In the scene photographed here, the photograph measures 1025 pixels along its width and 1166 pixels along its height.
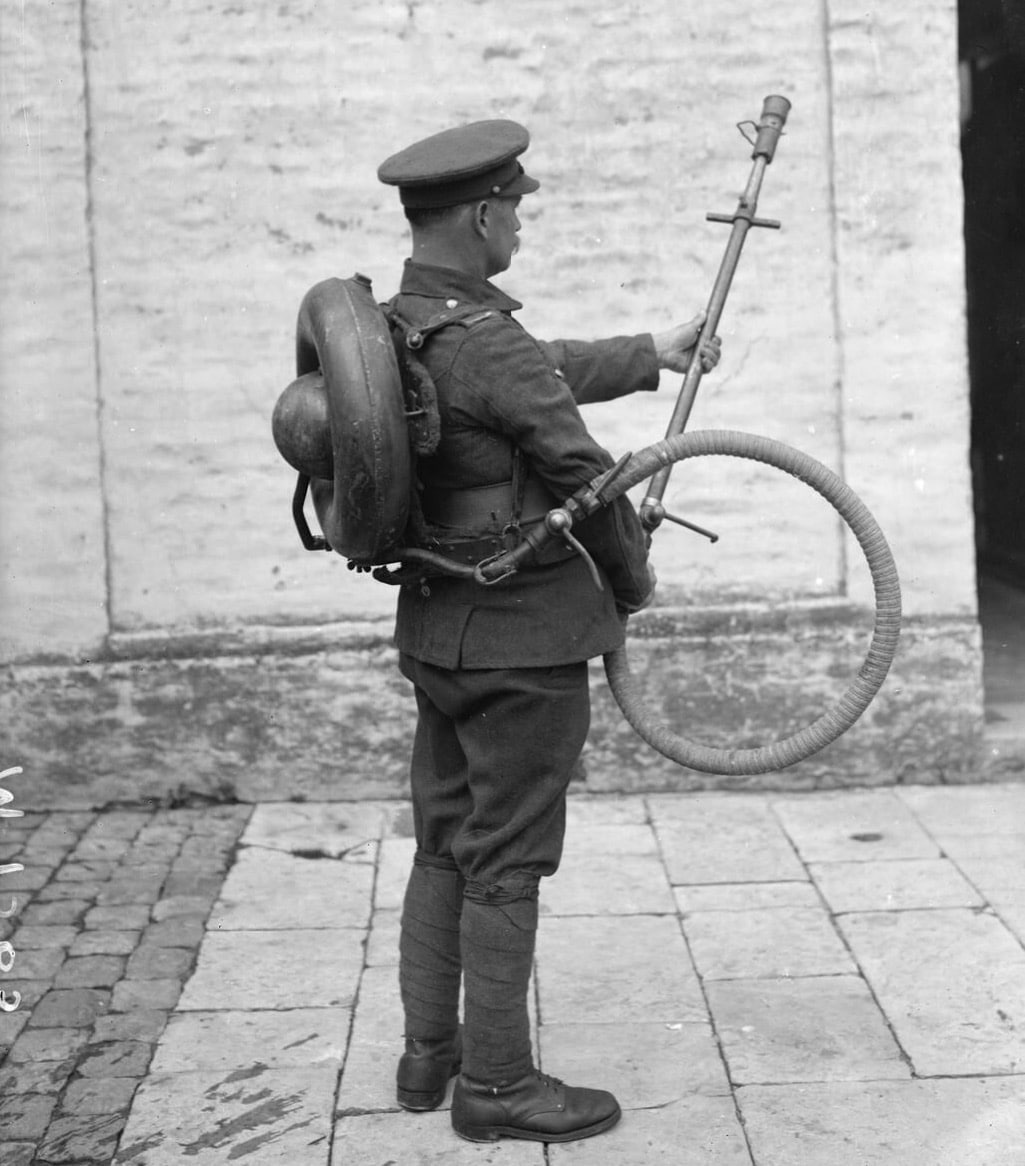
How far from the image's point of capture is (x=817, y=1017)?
3811 millimetres

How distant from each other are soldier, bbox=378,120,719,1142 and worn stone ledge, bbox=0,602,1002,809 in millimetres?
2267

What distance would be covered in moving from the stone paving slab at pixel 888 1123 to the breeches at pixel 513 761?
679mm

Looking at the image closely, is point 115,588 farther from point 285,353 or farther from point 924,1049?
point 924,1049

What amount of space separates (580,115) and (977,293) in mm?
3640

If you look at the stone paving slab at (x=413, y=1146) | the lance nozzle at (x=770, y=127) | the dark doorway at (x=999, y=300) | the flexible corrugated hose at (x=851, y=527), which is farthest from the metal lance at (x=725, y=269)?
the dark doorway at (x=999, y=300)

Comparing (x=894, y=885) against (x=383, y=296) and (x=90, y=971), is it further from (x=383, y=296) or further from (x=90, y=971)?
(x=383, y=296)

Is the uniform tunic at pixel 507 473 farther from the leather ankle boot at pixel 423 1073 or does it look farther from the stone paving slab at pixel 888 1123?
the stone paving slab at pixel 888 1123

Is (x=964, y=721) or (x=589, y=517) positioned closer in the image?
(x=589, y=517)

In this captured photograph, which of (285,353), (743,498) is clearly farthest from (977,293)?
(285,353)

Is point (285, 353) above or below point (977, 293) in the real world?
below

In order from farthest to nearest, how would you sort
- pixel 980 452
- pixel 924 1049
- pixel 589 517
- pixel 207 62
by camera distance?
pixel 980 452
pixel 207 62
pixel 924 1049
pixel 589 517

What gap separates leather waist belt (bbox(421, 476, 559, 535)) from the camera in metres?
3.20

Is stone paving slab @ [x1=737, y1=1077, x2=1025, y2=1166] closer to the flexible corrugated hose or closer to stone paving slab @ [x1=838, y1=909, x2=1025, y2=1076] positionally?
stone paving slab @ [x1=838, y1=909, x2=1025, y2=1076]

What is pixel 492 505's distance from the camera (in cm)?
321
